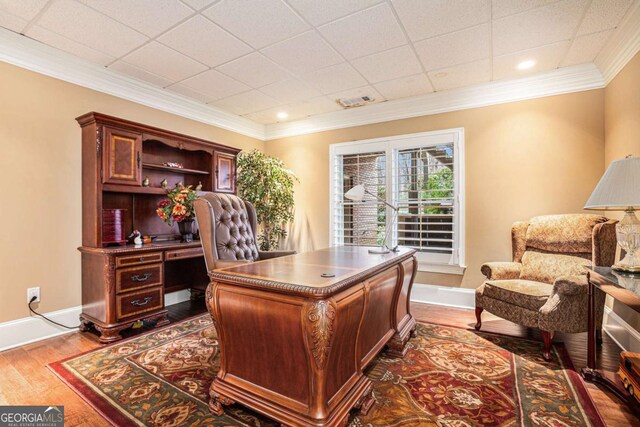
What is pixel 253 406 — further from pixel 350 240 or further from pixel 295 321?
pixel 350 240

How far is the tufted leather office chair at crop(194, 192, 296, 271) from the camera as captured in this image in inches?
99.2

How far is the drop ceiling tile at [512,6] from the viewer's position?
2.18 meters

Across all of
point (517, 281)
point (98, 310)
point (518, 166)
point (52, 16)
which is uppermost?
point (52, 16)

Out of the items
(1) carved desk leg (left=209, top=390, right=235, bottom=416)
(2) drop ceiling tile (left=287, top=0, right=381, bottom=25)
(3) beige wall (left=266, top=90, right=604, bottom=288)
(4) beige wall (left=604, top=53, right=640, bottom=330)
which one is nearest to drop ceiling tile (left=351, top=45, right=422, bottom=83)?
(2) drop ceiling tile (left=287, top=0, right=381, bottom=25)

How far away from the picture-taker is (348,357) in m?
1.69

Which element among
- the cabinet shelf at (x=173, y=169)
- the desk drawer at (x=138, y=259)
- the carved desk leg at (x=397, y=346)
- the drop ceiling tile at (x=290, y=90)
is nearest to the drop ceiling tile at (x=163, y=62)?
the drop ceiling tile at (x=290, y=90)

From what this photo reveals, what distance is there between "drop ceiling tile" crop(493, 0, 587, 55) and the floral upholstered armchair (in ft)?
5.32

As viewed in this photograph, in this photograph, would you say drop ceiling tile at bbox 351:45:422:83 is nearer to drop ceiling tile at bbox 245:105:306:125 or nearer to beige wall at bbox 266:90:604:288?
beige wall at bbox 266:90:604:288

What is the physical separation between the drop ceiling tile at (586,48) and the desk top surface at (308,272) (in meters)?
2.55

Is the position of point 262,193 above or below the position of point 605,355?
above

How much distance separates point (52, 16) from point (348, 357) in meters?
3.21

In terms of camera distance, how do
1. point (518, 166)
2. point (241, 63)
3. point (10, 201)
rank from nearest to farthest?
point (10, 201), point (241, 63), point (518, 166)

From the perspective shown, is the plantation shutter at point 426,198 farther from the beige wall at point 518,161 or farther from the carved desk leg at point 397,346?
the carved desk leg at point 397,346

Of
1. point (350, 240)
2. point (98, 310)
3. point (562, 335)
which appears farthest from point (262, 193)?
point (562, 335)
